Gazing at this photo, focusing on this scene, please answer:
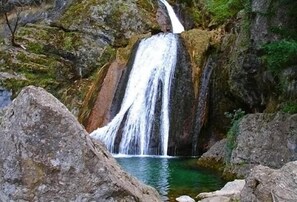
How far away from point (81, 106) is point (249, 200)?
56.3 ft

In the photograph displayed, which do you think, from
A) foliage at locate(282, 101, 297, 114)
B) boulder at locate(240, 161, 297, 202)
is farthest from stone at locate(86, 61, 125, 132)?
boulder at locate(240, 161, 297, 202)

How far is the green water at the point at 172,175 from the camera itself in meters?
10.7

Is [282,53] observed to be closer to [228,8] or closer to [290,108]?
[290,108]

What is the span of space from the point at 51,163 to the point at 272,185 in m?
2.84

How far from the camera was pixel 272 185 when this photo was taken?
5645mm

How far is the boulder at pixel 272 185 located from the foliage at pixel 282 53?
17.1ft

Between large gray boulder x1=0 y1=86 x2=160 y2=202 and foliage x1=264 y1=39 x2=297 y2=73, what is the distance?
24.2 feet

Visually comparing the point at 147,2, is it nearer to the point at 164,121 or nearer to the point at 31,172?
the point at 164,121

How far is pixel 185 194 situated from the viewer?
10.2m

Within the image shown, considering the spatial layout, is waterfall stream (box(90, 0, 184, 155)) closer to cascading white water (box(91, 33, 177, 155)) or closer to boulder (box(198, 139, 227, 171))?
cascading white water (box(91, 33, 177, 155))

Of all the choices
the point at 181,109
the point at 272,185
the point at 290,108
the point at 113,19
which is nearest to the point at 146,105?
the point at 181,109

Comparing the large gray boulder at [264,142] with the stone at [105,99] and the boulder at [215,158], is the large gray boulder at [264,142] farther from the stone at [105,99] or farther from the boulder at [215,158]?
the stone at [105,99]

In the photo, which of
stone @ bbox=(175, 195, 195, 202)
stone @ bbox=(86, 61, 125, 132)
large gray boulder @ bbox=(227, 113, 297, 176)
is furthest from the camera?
stone @ bbox=(86, 61, 125, 132)

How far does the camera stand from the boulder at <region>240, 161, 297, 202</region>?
540 cm
